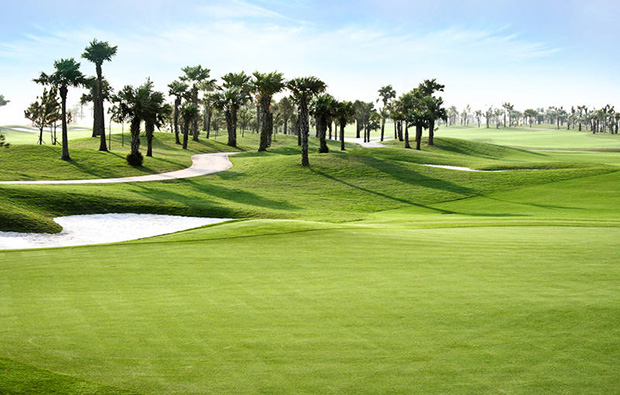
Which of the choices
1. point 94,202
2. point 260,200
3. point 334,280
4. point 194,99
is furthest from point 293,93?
point 334,280

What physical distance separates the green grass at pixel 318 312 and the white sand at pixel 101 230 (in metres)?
4.86

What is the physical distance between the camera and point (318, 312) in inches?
441

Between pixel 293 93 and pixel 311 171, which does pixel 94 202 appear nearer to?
pixel 311 171

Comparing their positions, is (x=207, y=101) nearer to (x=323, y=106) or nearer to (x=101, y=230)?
(x=323, y=106)

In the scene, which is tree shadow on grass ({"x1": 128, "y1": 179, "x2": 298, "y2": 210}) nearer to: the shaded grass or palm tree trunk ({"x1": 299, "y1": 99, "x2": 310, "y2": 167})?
palm tree trunk ({"x1": 299, "y1": 99, "x2": 310, "y2": 167})

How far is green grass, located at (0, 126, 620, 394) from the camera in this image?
795 cm

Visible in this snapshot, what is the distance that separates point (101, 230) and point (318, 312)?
72.7ft

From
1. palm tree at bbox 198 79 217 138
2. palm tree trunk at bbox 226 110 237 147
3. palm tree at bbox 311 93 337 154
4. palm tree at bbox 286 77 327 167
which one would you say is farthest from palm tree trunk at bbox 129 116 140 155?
palm tree at bbox 198 79 217 138

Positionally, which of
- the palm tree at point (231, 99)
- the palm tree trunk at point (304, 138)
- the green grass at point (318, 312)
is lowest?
the green grass at point (318, 312)

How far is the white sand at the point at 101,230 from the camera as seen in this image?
2517 cm

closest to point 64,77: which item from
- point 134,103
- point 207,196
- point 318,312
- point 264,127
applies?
point 134,103

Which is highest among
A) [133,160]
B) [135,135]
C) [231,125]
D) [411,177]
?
[231,125]

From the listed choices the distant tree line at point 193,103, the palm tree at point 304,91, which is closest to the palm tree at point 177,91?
the distant tree line at point 193,103

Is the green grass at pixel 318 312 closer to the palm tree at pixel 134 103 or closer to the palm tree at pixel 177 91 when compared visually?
the palm tree at pixel 134 103
